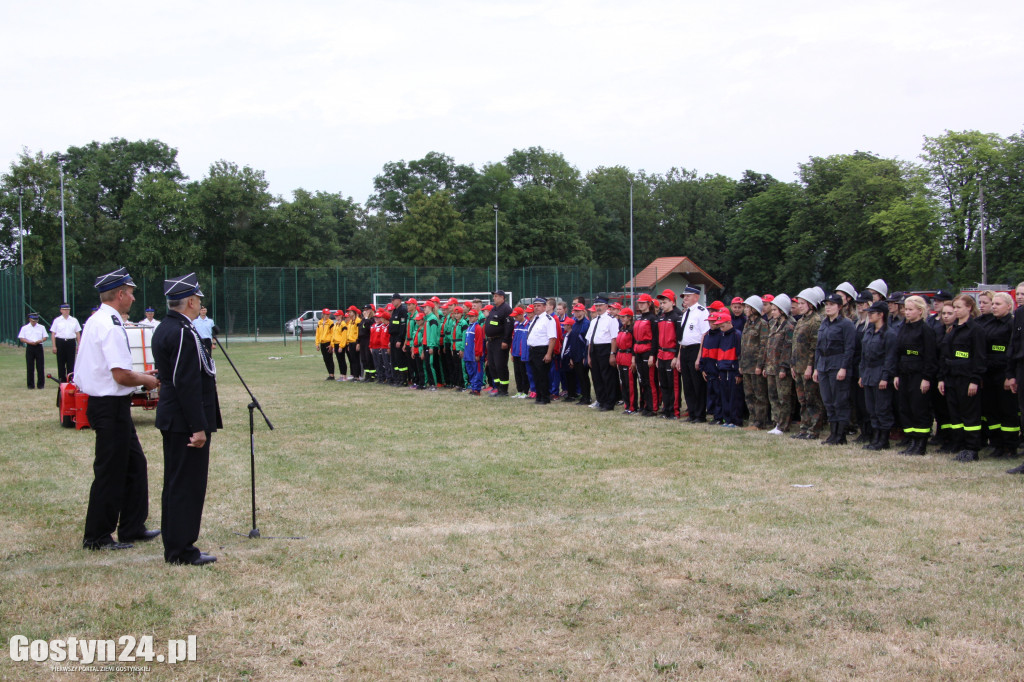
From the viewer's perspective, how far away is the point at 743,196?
76688mm

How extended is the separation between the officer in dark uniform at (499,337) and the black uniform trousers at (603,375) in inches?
101

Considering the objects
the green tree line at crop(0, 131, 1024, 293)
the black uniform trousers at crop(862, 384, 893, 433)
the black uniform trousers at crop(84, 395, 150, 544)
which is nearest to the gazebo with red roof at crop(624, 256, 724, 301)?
the green tree line at crop(0, 131, 1024, 293)

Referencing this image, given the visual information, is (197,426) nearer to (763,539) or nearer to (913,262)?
(763,539)

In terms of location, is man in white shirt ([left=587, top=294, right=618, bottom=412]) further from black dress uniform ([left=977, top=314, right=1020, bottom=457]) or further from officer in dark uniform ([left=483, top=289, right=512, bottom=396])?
black dress uniform ([left=977, top=314, right=1020, bottom=457])

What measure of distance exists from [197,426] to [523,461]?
4838 mm

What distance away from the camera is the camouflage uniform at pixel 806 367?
37.6 ft

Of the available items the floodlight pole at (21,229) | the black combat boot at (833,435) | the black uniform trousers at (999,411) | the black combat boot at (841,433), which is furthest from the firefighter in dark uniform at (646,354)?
the floodlight pole at (21,229)

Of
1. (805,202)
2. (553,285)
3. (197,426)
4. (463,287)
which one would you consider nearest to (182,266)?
(463,287)

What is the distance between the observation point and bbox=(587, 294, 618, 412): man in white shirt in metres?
14.8

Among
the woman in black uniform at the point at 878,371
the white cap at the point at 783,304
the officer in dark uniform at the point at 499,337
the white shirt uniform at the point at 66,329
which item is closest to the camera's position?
the woman in black uniform at the point at 878,371

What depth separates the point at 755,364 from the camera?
12.1 meters

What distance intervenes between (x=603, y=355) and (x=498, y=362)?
3.07 metres

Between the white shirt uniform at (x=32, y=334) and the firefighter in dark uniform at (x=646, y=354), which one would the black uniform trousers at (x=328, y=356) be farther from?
the firefighter in dark uniform at (x=646, y=354)

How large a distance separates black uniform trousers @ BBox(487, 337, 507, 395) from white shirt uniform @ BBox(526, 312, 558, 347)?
4.04 feet
